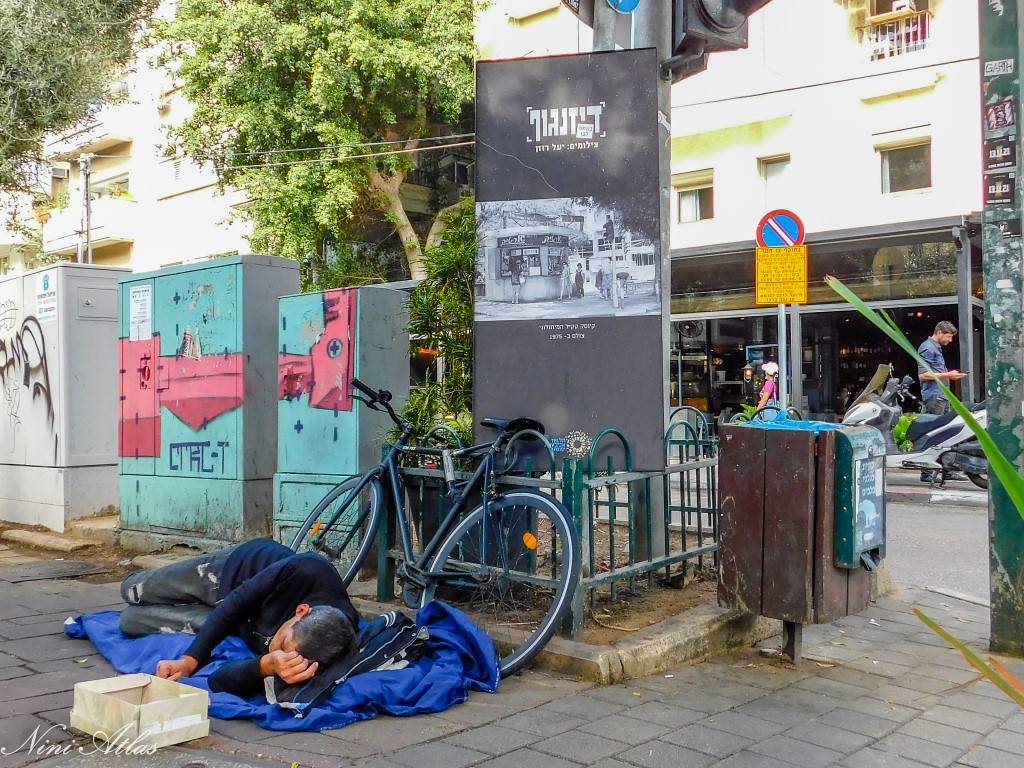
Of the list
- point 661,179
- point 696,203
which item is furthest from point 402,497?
point 696,203

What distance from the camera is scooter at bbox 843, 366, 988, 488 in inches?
440

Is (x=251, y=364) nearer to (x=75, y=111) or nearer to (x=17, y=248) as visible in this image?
(x=75, y=111)

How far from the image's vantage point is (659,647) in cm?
436

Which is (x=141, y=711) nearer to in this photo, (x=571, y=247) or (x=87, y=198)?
(x=571, y=247)

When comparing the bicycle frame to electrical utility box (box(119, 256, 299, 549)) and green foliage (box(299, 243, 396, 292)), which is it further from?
green foliage (box(299, 243, 396, 292))

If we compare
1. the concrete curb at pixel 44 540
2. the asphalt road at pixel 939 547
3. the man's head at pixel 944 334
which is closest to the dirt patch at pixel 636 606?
the asphalt road at pixel 939 547

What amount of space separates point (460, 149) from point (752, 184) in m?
6.95

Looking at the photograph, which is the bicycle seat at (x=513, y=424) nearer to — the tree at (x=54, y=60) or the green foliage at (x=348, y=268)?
the tree at (x=54, y=60)

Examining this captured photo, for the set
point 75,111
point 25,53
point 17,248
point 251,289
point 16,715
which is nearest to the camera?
point 16,715

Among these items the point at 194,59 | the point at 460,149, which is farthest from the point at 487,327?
the point at 460,149

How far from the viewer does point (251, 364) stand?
7.02 metres

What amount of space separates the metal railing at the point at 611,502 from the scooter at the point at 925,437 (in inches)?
237

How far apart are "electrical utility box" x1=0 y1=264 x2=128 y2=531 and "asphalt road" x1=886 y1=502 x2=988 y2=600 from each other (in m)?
7.02

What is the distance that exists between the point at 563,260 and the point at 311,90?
45.0ft
